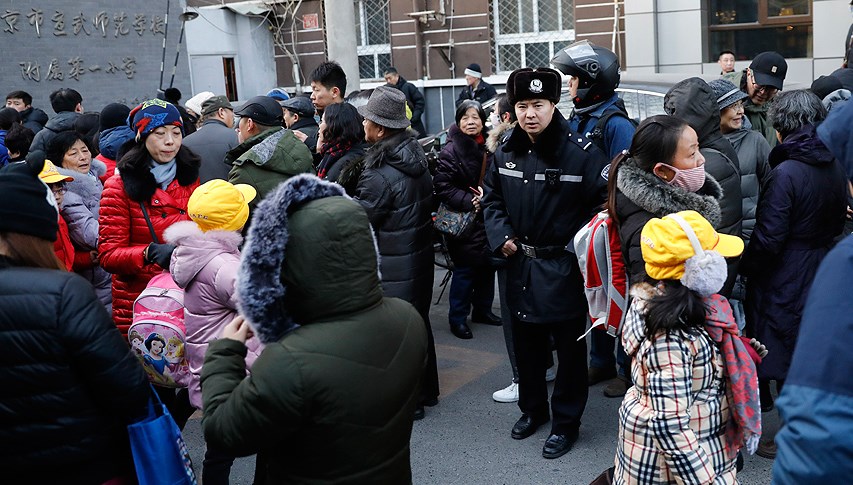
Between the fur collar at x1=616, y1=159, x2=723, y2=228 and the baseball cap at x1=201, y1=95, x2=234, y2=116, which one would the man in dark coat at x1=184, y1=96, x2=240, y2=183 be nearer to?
the baseball cap at x1=201, y1=95, x2=234, y2=116

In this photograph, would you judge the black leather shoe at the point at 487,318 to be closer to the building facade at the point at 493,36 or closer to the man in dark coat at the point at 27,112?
the man in dark coat at the point at 27,112

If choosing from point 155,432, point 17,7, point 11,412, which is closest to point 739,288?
point 155,432

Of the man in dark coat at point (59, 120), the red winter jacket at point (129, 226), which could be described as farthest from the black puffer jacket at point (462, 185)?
the man in dark coat at point (59, 120)

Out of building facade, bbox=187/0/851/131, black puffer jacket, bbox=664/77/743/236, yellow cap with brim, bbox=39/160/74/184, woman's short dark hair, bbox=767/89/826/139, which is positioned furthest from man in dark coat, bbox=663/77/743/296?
building facade, bbox=187/0/851/131

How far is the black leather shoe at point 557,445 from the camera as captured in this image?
4.54 m

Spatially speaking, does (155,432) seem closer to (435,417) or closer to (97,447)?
(97,447)

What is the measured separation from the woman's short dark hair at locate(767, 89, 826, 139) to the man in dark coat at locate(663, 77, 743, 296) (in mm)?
362

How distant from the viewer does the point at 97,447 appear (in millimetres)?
2650

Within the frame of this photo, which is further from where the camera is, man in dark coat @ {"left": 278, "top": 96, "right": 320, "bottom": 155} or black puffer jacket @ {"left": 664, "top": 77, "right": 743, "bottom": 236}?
man in dark coat @ {"left": 278, "top": 96, "right": 320, "bottom": 155}

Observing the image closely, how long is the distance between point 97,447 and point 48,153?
3291 millimetres

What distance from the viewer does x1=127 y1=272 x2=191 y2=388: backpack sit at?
3730 mm

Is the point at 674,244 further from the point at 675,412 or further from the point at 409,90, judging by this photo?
the point at 409,90

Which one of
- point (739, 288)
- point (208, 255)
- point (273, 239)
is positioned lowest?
point (739, 288)

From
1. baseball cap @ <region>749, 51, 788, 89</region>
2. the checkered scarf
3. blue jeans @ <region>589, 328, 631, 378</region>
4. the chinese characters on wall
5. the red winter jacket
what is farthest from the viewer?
the chinese characters on wall
